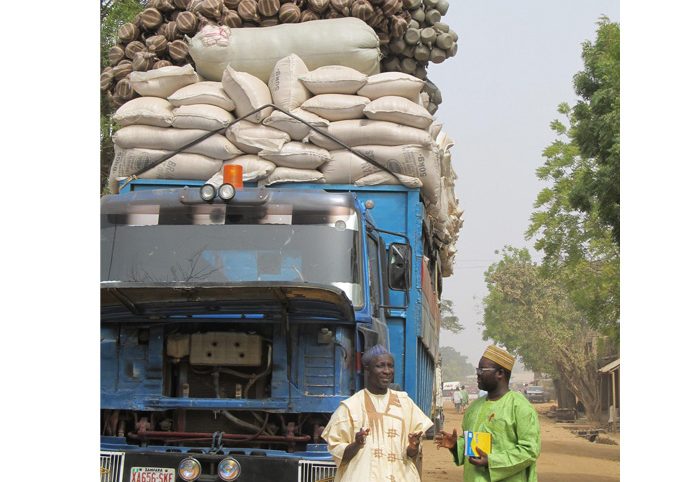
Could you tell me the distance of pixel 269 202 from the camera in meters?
7.36

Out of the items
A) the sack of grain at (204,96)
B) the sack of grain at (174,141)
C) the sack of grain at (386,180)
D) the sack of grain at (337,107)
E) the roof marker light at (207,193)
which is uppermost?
the sack of grain at (204,96)

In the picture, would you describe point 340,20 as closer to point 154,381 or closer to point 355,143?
point 355,143

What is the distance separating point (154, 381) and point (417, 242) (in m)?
2.43

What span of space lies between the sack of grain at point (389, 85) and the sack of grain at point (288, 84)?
53 cm

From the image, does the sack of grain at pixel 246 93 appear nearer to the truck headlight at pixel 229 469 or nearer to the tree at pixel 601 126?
the truck headlight at pixel 229 469

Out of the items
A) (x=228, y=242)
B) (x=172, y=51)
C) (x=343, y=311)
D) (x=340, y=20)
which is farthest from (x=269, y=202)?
(x=172, y=51)

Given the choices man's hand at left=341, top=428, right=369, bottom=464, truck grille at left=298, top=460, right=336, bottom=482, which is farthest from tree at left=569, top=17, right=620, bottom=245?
man's hand at left=341, top=428, right=369, bottom=464

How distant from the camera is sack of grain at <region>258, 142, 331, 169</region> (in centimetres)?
869

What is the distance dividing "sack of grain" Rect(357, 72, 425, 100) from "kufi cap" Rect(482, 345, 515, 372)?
423 centimetres

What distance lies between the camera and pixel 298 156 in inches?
342

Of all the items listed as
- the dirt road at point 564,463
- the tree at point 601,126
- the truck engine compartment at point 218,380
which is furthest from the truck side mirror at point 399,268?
the dirt road at point 564,463

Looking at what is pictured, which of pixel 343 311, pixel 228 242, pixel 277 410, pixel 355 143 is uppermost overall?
pixel 355 143

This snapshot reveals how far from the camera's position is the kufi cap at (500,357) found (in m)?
5.24

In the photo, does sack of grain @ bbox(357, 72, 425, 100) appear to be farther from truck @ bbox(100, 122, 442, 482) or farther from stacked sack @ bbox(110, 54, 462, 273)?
truck @ bbox(100, 122, 442, 482)
